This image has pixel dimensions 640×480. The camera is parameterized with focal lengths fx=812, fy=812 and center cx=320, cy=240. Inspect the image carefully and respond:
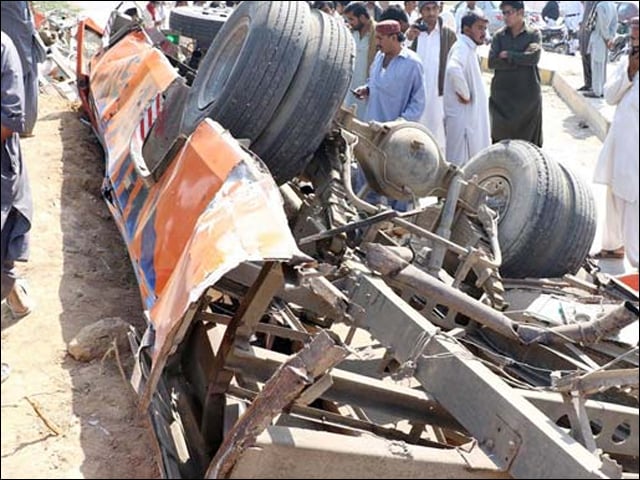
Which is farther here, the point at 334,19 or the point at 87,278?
the point at 87,278

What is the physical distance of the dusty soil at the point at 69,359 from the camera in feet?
9.77

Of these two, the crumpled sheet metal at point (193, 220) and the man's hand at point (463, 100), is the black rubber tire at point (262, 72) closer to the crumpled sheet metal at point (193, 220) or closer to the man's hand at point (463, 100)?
the crumpled sheet metal at point (193, 220)

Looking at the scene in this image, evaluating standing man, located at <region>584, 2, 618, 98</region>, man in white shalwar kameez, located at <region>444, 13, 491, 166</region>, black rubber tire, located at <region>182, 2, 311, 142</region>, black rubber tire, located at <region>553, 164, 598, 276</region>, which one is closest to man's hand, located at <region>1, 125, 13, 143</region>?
black rubber tire, located at <region>182, 2, 311, 142</region>

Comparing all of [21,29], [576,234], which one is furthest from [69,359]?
[576,234]

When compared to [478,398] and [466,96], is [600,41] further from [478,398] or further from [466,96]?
[478,398]

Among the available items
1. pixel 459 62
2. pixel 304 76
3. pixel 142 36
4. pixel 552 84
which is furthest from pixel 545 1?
pixel 304 76

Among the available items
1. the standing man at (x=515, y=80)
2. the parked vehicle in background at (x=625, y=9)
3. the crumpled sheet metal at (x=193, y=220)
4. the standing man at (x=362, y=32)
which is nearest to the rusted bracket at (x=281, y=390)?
the crumpled sheet metal at (x=193, y=220)

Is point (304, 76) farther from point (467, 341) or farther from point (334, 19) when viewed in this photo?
point (467, 341)

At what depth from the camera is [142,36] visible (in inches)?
235

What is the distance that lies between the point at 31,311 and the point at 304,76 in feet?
5.65

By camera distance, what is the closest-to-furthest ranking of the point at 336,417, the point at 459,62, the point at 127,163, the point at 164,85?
the point at 336,417, the point at 127,163, the point at 164,85, the point at 459,62

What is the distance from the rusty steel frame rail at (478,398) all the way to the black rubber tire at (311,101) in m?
1.01

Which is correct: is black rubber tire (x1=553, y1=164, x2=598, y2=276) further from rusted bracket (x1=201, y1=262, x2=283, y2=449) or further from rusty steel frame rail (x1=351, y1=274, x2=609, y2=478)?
rusted bracket (x1=201, y1=262, x2=283, y2=449)

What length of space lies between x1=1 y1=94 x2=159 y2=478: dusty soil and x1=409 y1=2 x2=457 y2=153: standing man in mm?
3306
